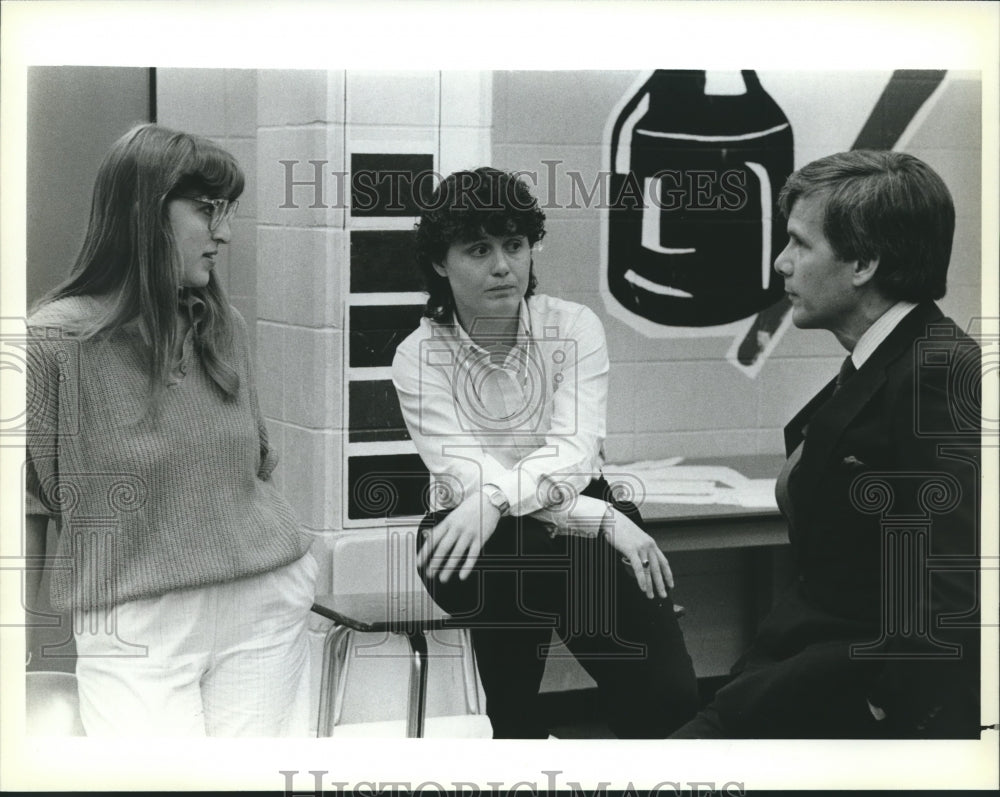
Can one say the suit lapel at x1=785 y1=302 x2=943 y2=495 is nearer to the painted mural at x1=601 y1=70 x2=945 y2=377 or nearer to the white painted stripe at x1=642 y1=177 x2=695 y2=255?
the painted mural at x1=601 y1=70 x2=945 y2=377

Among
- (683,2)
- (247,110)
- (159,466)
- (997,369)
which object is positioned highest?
(683,2)

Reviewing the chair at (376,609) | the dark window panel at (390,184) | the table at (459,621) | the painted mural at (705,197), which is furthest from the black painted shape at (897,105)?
the chair at (376,609)

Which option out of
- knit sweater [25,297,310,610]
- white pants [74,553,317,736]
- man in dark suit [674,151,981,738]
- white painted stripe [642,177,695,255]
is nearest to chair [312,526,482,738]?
white pants [74,553,317,736]

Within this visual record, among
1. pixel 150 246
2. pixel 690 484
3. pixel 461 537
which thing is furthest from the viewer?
pixel 690 484

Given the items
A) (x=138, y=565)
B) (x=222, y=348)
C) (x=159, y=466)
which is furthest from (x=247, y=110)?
(x=138, y=565)

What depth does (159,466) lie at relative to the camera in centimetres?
396

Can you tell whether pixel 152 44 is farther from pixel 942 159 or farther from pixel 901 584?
pixel 901 584

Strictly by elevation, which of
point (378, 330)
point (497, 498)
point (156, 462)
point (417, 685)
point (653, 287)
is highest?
point (653, 287)

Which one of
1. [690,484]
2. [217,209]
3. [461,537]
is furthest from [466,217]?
[690,484]

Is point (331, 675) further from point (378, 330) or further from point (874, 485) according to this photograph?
point (874, 485)

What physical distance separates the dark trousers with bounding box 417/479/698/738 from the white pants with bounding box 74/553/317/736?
1.40 ft

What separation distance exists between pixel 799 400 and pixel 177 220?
1.73 meters

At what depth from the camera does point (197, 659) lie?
13.2 ft

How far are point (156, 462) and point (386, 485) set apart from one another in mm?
611
